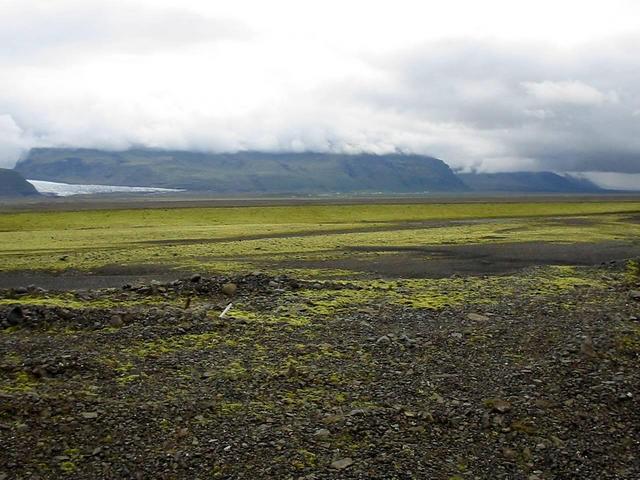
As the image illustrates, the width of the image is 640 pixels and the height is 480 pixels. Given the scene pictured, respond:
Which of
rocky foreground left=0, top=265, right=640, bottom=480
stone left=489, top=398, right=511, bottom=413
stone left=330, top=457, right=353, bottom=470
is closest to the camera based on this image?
stone left=330, top=457, right=353, bottom=470

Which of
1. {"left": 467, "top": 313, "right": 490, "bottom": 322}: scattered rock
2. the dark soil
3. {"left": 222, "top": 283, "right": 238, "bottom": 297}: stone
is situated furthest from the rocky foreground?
the dark soil

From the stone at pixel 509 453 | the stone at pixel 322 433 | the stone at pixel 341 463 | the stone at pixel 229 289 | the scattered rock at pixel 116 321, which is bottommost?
the stone at pixel 509 453

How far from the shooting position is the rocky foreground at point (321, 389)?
10.7m

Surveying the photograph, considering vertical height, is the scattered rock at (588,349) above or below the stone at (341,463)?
above

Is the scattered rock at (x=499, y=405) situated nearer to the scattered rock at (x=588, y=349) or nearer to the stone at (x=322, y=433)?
the stone at (x=322, y=433)

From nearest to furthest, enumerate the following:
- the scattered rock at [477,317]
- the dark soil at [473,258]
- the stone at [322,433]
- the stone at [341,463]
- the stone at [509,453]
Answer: the stone at [341,463] → the stone at [509,453] → the stone at [322,433] → the scattered rock at [477,317] → the dark soil at [473,258]

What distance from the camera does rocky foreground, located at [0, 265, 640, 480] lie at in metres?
10.7

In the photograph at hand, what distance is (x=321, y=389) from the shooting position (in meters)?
14.0

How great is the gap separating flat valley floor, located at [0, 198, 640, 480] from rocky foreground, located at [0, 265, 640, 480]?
53mm

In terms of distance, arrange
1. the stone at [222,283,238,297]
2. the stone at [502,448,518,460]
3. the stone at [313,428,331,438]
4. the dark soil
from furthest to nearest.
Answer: the dark soil → the stone at [222,283,238,297] → the stone at [313,428,331,438] → the stone at [502,448,518,460]

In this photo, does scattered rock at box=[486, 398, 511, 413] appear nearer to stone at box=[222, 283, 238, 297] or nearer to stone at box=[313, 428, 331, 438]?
stone at box=[313, 428, 331, 438]

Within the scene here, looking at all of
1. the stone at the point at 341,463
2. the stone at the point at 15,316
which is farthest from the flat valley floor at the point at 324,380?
the stone at the point at 15,316

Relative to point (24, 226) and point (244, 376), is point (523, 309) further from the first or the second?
point (24, 226)

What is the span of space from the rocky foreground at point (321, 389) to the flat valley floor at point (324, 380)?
5cm
